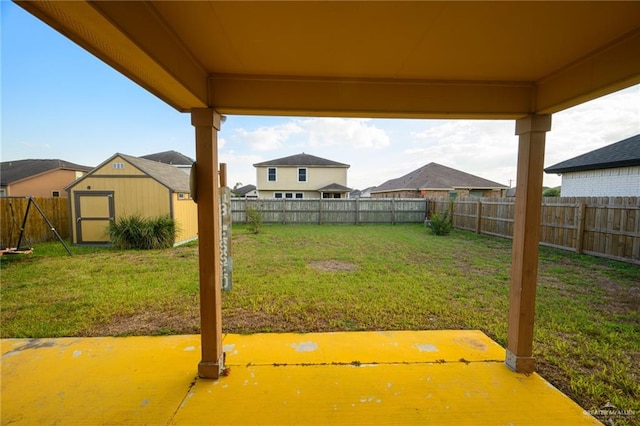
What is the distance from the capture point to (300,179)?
814 inches

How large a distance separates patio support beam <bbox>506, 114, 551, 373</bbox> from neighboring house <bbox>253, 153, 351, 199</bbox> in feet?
59.1

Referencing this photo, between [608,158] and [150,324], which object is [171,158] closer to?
[150,324]

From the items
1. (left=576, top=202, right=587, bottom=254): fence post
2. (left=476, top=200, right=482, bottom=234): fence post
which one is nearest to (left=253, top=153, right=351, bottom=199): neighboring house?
(left=476, top=200, right=482, bottom=234): fence post

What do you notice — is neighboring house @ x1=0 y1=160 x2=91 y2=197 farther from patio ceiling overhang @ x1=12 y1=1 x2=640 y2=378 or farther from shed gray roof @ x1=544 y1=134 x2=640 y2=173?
shed gray roof @ x1=544 y1=134 x2=640 y2=173

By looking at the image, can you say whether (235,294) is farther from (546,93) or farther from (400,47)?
(546,93)

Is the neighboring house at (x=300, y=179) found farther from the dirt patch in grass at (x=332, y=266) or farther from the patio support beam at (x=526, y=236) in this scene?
the patio support beam at (x=526, y=236)

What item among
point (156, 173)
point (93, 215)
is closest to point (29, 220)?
point (93, 215)

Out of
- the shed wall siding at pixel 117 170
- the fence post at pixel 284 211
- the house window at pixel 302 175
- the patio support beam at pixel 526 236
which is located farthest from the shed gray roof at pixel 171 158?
the patio support beam at pixel 526 236

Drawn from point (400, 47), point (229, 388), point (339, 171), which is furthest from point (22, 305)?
point (339, 171)

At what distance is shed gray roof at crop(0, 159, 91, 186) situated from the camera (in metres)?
18.8

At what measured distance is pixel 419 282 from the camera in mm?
4766

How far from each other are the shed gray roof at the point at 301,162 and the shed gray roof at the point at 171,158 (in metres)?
7.35

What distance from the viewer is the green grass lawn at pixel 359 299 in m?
2.66

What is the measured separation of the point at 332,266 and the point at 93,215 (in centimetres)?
785
